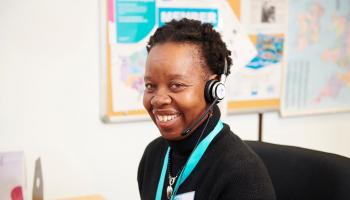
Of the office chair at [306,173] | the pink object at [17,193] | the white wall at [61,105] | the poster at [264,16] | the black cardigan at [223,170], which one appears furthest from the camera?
the poster at [264,16]

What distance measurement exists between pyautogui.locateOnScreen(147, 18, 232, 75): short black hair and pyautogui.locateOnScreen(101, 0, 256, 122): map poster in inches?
32.1

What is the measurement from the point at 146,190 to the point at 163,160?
0.10m

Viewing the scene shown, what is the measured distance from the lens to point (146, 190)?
46.3 inches

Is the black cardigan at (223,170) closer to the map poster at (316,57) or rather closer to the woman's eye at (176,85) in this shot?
the woman's eye at (176,85)

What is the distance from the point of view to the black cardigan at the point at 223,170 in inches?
35.8

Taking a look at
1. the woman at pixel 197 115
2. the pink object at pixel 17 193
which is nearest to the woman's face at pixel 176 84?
the woman at pixel 197 115

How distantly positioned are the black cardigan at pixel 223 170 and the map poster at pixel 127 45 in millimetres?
806

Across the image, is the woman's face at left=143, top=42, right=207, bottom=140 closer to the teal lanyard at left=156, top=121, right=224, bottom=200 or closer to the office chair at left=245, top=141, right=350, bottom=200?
the teal lanyard at left=156, top=121, right=224, bottom=200

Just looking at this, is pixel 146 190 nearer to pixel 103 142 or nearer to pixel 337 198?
pixel 337 198

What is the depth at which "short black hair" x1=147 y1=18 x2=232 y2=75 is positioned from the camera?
96 centimetres

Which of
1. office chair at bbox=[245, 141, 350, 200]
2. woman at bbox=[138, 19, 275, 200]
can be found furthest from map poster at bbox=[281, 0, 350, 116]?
woman at bbox=[138, 19, 275, 200]

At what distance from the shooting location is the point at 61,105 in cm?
176

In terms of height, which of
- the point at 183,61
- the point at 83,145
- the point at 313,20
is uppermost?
the point at 313,20

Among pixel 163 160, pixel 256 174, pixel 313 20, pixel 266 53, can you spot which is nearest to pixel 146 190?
pixel 163 160
